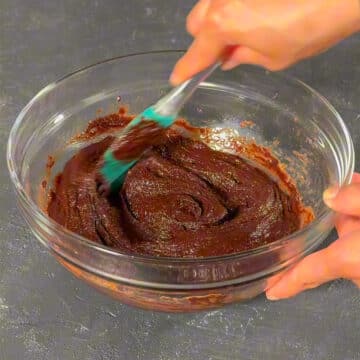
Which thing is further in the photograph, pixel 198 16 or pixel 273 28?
pixel 198 16

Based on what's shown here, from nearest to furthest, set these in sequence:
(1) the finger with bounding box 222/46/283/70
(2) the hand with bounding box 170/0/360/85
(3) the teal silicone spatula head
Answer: (2) the hand with bounding box 170/0/360/85
(1) the finger with bounding box 222/46/283/70
(3) the teal silicone spatula head

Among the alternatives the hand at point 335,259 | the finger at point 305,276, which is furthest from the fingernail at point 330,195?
the finger at point 305,276

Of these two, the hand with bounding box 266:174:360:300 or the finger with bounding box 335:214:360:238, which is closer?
the hand with bounding box 266:174:360:300

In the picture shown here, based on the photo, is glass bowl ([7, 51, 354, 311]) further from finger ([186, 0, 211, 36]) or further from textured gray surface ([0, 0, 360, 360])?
finger ([186, 0, 211, 36])

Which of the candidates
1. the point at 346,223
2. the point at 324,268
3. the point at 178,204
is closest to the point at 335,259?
the point at 324,268

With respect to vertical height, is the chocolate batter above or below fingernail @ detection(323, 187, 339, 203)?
below

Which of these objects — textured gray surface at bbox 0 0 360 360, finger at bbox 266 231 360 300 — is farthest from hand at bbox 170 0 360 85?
textured gray surface at bbox 0 0 360 360

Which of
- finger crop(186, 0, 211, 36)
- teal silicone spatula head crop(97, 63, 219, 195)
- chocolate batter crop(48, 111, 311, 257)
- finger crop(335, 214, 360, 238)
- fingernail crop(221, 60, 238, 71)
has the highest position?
finger crop(186, 0, 211, 36)

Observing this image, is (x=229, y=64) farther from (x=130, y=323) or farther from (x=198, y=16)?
(x=130, y=323)
